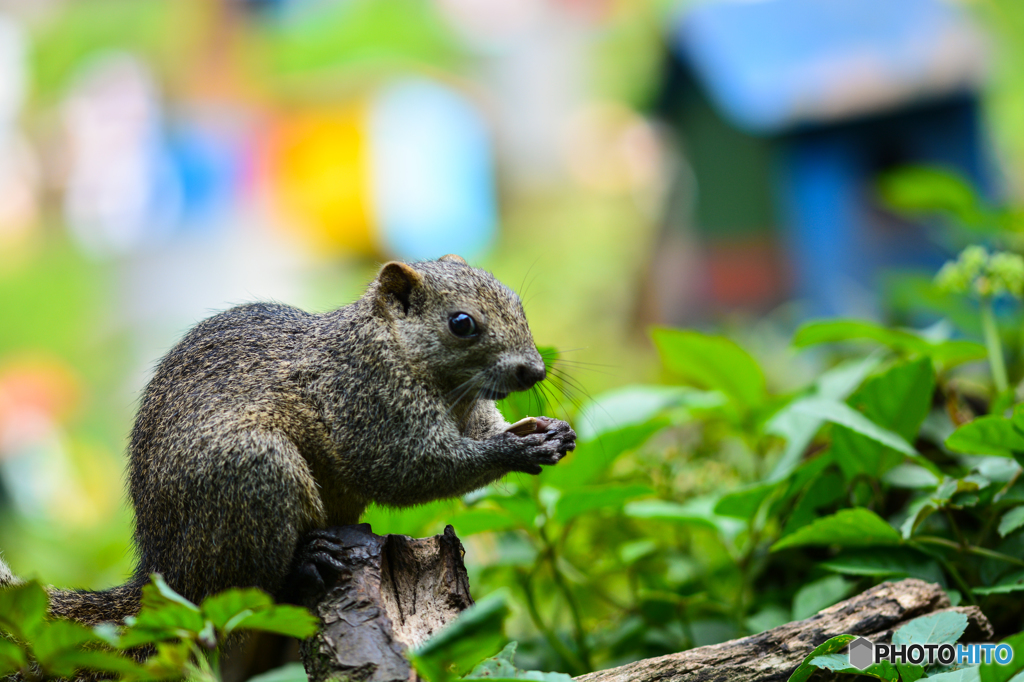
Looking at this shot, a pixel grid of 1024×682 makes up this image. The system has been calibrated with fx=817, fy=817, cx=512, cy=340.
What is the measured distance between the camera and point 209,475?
125 centimetres

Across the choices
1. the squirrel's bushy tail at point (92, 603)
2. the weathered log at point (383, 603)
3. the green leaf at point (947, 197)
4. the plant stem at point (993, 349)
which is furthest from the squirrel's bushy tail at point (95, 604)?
the green leaf at point (947, 197)

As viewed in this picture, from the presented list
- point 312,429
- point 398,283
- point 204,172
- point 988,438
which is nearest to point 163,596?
point 312,429

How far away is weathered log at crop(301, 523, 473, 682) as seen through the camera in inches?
42.4

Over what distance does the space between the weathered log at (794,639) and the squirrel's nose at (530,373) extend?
19.3 inches

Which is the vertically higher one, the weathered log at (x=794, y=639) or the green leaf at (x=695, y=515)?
the green leaf at (x=695, y=515)

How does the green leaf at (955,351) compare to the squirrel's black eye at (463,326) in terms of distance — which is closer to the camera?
the squirrel's black eye at (463,326)

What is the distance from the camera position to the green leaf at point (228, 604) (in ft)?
2.93

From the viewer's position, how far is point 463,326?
4.81 ft

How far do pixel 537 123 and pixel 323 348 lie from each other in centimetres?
676

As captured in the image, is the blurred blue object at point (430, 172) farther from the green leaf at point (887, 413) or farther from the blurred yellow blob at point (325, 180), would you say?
the green leaf at point (887, 413)

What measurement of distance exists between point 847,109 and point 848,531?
12.0ft

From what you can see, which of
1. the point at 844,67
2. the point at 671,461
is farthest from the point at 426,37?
the point at 671,461

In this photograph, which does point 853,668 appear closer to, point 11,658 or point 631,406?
point 631,406

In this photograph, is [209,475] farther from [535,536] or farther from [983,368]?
[983,368]
